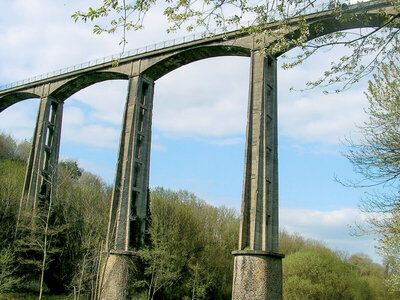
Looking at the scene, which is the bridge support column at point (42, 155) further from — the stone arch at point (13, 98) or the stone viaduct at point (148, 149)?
the stone arch at point (13, 98)

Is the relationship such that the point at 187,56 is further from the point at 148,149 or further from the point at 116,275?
the point at 116,275

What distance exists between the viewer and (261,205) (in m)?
17.7

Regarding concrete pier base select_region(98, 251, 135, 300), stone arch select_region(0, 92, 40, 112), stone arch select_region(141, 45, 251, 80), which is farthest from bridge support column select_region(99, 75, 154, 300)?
stone arch select_region(0, 92, 40, 112)

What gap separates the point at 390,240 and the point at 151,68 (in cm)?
1667

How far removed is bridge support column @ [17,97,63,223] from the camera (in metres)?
26.9

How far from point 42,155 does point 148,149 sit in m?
8.14

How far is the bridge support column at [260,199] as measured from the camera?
1627cm

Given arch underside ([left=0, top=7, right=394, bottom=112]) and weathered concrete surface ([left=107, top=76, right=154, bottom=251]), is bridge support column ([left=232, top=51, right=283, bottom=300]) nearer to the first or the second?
arch underside ([left=0, top=7, right=394, bottom=112])

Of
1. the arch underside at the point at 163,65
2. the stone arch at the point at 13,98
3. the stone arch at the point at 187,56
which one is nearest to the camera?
the arch underside at the point at 163,65

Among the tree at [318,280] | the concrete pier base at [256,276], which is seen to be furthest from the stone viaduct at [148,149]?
the tree at [318,280]

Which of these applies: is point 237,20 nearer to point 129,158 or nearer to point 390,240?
point 390,240

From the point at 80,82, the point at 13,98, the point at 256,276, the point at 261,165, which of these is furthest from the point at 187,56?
the point at 13,98

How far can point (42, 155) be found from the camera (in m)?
27.5

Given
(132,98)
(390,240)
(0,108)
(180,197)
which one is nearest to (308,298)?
(180,197)
